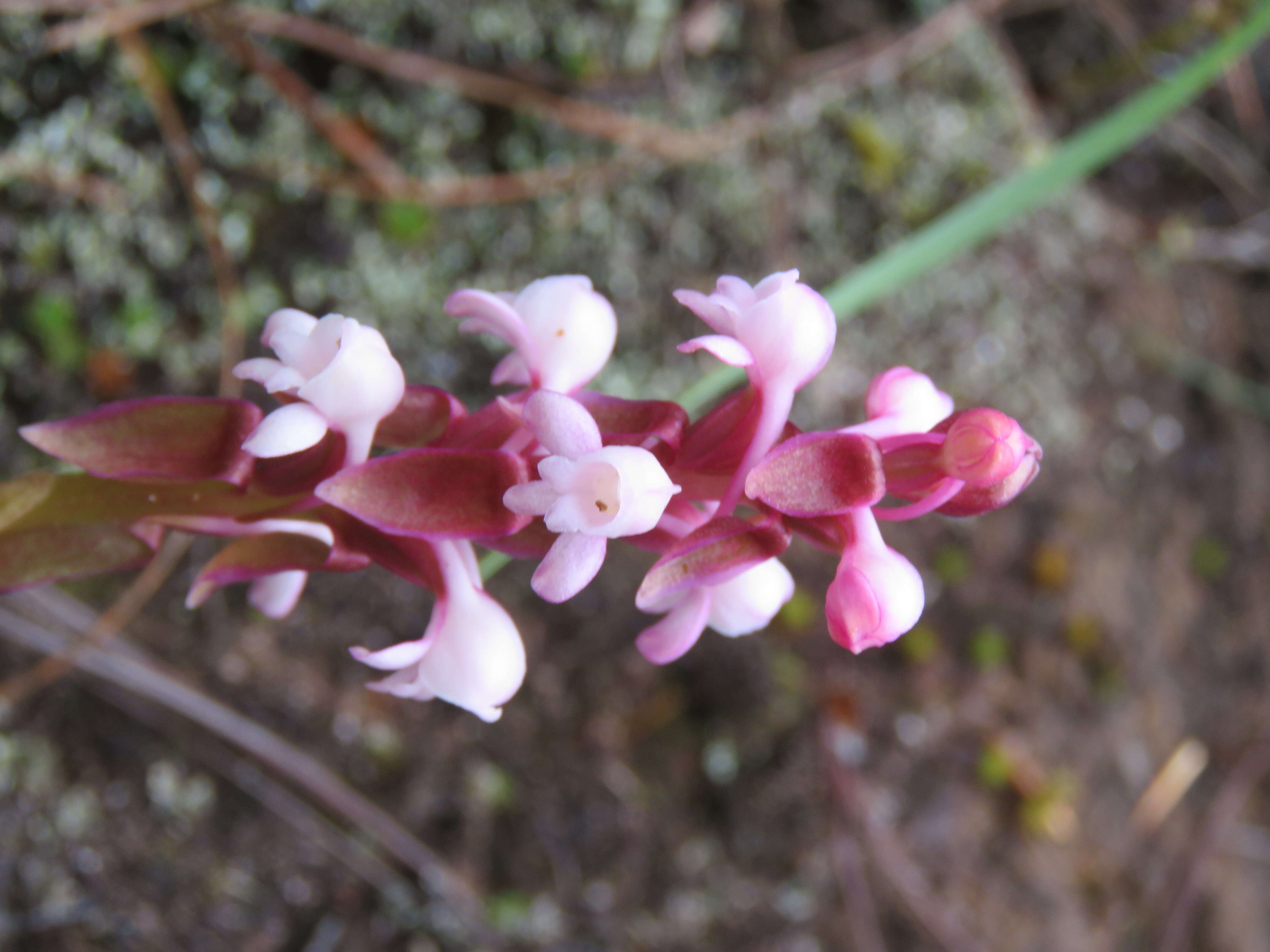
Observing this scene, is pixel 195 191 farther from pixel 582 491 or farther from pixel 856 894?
pixel 856 894

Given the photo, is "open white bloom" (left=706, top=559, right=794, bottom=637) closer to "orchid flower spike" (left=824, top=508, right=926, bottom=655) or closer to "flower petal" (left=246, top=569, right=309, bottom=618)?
"orchid flower spike" (left=824, top=508, right=926, bottom=655)

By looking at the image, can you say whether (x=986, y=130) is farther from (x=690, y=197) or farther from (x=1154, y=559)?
(x=1154, y=559)

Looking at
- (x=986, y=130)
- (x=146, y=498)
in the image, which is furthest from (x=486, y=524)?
(x=986, y=130)

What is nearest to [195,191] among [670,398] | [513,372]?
[670,398]

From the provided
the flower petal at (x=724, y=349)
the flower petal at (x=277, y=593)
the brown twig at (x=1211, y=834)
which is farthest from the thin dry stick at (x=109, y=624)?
the brown twig at (x=1211, y=834)

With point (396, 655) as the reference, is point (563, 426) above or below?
above

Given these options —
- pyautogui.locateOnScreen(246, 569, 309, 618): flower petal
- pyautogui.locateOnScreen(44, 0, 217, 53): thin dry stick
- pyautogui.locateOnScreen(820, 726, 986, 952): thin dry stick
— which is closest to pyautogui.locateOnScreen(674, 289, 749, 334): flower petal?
pyautogui.locateOnScreen(246, 569, 309, 618): flower petal
